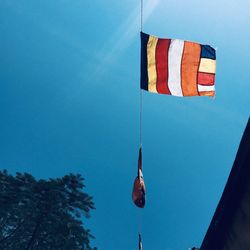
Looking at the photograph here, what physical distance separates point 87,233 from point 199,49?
17.8 m

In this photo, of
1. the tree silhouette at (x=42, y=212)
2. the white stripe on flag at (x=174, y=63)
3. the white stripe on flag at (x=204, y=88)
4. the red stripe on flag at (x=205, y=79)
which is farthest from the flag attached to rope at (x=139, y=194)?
the tree silhouette at (x=42, y=212)

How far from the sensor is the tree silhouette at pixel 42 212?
69.3 feet

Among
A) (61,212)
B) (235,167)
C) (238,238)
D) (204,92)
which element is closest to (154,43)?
(204,92)

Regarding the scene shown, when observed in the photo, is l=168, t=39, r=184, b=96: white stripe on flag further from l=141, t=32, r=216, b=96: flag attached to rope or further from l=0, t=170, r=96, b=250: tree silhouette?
l=0, t=170, r=96, b=250: tree silhouette

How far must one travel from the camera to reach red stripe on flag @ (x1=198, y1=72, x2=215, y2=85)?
1105 centimetres

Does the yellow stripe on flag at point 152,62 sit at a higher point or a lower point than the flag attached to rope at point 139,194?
higher

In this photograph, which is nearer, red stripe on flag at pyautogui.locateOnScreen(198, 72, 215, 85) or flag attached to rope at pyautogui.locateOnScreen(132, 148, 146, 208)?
flag attached to rope at pyautogui.locateOnScreen(132, 148, 146, 208)

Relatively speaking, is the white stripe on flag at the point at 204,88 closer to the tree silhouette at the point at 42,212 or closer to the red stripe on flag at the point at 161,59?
the red stripe on flag at the point at 161,59

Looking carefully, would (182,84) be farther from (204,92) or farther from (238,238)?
(238,238)

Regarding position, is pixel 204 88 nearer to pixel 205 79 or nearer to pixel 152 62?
pixel 205 79

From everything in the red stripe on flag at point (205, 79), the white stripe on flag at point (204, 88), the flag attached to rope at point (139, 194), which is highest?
the red stripe on flag at point (205, 79)

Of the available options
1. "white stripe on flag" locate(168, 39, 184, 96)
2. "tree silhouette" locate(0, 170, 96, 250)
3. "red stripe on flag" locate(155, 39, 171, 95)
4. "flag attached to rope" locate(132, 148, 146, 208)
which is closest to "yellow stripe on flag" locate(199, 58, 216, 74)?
"white stripe on flag" locate(168, 39, 184, 96)

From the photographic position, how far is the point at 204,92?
11.0 meters

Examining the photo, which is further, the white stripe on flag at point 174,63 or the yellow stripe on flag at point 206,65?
the yellow stripe on flag at point 206,65
